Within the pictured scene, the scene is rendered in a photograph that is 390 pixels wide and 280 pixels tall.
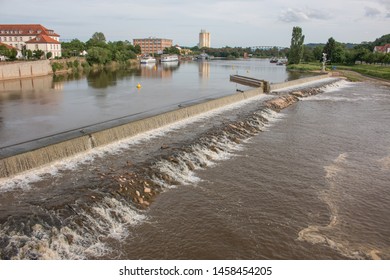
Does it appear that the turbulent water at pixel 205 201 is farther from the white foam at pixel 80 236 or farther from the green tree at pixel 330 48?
the green tree at pixel 330 48

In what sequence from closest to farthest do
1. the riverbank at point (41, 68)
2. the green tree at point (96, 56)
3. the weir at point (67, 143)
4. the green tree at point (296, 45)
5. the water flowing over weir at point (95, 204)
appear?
A: the water flowing over weir at point (95, 204), the weir at point (67, 143), the riverbank at point (41, 68), the green tree at point (96, 56), the green tree at point (296, 45)

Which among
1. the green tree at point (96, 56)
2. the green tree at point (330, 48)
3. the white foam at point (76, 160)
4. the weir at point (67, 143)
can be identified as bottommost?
the white foam at point (76, 160)

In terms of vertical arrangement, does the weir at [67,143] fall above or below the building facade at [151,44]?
below

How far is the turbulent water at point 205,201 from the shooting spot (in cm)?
841

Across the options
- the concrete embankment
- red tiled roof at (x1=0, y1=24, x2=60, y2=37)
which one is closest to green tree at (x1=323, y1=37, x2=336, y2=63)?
red tiled roof at (x1=0, y1=24, x2=60, y2=37)

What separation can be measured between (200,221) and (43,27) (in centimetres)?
8880

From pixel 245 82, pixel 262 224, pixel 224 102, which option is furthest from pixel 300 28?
pixel 262 224

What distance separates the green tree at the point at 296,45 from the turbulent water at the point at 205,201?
7526 centimetres

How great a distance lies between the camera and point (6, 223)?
8711 millimetres

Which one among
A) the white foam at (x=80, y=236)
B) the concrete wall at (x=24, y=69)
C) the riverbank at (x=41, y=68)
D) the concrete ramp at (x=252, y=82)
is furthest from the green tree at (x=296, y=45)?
the white foam at (x=80, y=236)

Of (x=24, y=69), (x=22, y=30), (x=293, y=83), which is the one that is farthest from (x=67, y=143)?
(x=22, y=30)

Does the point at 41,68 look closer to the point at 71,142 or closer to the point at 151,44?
the point at 71,142

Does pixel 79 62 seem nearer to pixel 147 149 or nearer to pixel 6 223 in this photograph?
pixel 147 149

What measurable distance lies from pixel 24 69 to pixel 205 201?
4419cm
